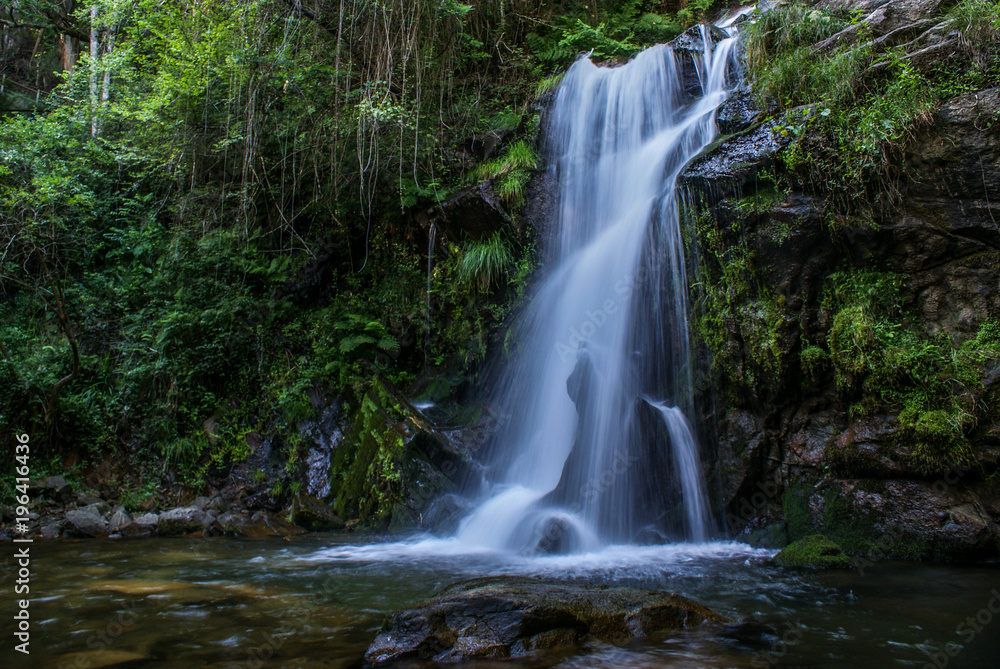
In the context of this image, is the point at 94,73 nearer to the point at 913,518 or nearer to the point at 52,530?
the point at 52,530

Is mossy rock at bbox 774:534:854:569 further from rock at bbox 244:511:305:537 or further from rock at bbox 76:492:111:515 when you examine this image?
rock at bbox 76:492:111:515

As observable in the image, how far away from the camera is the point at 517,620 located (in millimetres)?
3109

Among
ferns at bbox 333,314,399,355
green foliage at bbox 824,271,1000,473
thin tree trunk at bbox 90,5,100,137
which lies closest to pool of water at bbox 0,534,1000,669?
green foliage at bbox 824,271,1000,473

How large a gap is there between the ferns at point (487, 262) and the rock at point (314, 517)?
371cm

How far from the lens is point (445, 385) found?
337 inches

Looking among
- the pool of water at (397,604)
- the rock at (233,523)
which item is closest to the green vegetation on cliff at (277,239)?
the rock at (233,523)

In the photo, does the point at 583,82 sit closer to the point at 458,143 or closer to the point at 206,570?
the point at 458,143

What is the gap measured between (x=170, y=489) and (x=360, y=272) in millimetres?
4217

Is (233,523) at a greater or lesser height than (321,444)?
lesser

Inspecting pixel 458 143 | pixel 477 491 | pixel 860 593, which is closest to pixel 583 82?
pixel 458 143

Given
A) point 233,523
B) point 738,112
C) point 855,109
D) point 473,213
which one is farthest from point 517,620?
point 738,112

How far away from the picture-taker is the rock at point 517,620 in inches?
117

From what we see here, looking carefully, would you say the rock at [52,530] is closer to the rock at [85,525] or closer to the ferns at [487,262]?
the rock at [85,525]

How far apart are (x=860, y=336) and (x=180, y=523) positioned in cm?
780
